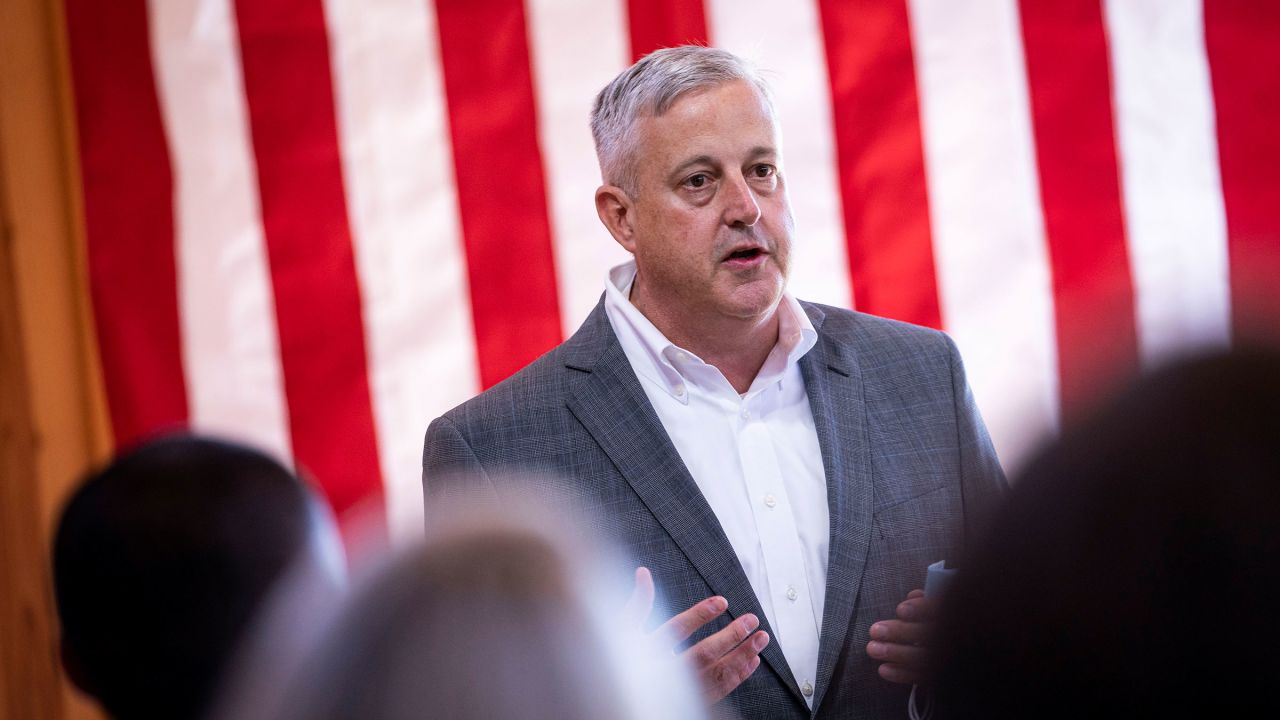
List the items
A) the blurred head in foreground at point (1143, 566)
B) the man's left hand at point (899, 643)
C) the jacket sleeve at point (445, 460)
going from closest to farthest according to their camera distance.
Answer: the blurred head in foreground at point (1143, 566) < the man's left hand at point (899, 643) < the jacket sleeve at point (445, 460)

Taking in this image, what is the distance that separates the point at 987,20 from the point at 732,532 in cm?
129

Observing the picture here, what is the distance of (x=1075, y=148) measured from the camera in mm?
2238

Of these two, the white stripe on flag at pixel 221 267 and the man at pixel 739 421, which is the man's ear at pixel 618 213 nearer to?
the man at pixel 739 421

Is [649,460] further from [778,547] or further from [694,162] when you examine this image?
[694,162]

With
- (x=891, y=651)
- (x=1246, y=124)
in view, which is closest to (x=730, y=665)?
(x=891, y=651)

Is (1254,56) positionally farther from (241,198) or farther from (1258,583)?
(1258,583)

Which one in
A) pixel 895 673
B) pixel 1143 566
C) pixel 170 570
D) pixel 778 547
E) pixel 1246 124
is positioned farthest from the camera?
pixel 1246 124

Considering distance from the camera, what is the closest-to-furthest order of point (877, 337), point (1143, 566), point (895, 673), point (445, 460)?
point (1143, 566) → point (895, 673) → point (445, 460) → point (877, 337)

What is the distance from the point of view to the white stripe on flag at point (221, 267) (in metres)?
2.28

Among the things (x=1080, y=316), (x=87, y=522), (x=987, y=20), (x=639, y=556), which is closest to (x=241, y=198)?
(x=639, y=556)

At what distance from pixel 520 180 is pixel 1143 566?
202 centimetres

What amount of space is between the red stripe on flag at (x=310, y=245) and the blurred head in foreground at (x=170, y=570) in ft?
5.61

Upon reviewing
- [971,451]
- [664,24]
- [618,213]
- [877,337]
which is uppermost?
[664,24]

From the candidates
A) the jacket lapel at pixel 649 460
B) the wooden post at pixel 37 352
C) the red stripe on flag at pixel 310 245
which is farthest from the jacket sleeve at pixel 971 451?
the wooden post at pixel 37 352
